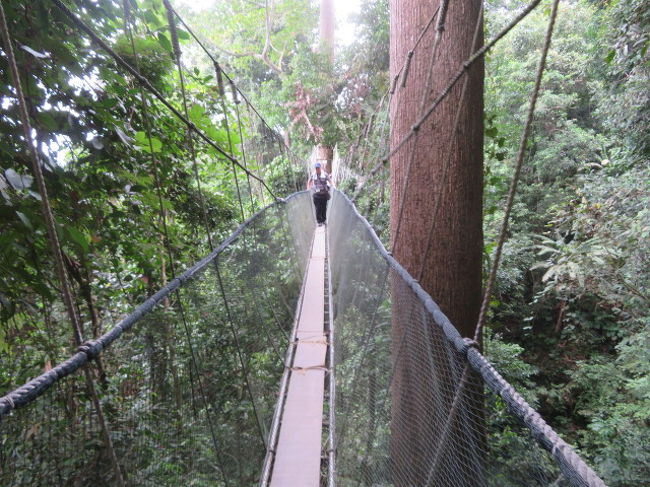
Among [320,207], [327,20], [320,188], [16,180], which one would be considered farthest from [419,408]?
[327,20]

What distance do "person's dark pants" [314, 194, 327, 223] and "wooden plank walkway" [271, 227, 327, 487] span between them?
10.8 ft

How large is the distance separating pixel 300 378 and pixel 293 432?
0.45m

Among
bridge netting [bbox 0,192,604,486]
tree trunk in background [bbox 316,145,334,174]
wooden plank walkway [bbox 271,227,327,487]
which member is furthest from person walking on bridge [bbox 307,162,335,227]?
bridge netting [bbox 0,192,604,486]

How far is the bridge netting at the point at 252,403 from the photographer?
63 centimetres

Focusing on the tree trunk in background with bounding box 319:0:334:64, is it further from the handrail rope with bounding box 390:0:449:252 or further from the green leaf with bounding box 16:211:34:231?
the green leaf with bounding box 16:211:34:231

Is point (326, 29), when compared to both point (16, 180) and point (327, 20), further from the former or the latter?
point (16, 180)

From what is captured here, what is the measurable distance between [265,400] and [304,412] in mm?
262

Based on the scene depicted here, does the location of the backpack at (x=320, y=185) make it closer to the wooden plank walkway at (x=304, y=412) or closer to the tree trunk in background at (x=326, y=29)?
the tree trunk in background at (x=326, y=29)

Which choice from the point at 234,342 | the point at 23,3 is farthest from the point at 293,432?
the point at 23,3

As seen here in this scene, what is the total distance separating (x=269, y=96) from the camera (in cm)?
827

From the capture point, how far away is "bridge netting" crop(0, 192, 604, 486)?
2.08ft

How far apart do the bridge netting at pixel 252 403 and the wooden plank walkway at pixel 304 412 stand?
8 cm

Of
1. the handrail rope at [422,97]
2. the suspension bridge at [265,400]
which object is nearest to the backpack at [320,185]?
the suspension bridge at [265,400]

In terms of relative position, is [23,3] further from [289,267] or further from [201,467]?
[289,267]
